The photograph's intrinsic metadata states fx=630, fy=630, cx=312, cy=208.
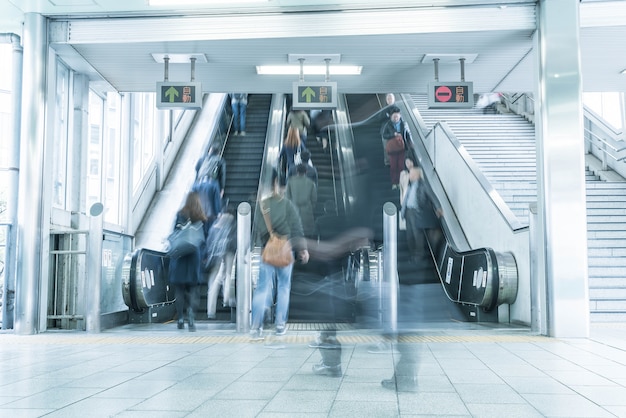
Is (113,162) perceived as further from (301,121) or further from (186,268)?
(301,121)

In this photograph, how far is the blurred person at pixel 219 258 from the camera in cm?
857

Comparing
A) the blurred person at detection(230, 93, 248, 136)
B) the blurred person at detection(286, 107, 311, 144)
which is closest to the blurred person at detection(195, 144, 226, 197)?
the blurred person at detection(230, 93, 248, 136)

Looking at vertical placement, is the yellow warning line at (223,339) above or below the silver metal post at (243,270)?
below

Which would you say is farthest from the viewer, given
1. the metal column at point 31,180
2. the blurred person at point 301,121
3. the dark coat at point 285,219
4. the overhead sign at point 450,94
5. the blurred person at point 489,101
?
the blurred person at point 489,101

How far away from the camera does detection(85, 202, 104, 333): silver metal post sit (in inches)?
272

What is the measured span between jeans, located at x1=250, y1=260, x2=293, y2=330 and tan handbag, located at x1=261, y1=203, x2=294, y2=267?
0.17 m

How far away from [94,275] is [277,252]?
2.52m

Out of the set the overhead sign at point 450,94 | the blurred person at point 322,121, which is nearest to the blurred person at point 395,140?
the overhead sign at point 450,94

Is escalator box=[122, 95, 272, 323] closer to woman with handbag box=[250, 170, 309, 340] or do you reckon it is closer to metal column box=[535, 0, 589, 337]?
woman with handbag box=[250, 170, 309, 340]

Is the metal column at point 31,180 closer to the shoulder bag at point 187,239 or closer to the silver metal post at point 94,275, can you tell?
the silver metal post at point 94,275

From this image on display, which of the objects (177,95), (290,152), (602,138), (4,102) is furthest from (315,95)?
(602,138)

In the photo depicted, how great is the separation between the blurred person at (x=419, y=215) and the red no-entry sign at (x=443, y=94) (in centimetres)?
377

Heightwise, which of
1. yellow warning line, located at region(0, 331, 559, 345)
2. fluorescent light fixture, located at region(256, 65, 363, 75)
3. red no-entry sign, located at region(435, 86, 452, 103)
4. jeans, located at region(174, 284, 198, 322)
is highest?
fluorescent light fixture, located at region(256, 65, 363, 75)

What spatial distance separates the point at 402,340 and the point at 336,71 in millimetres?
5461
